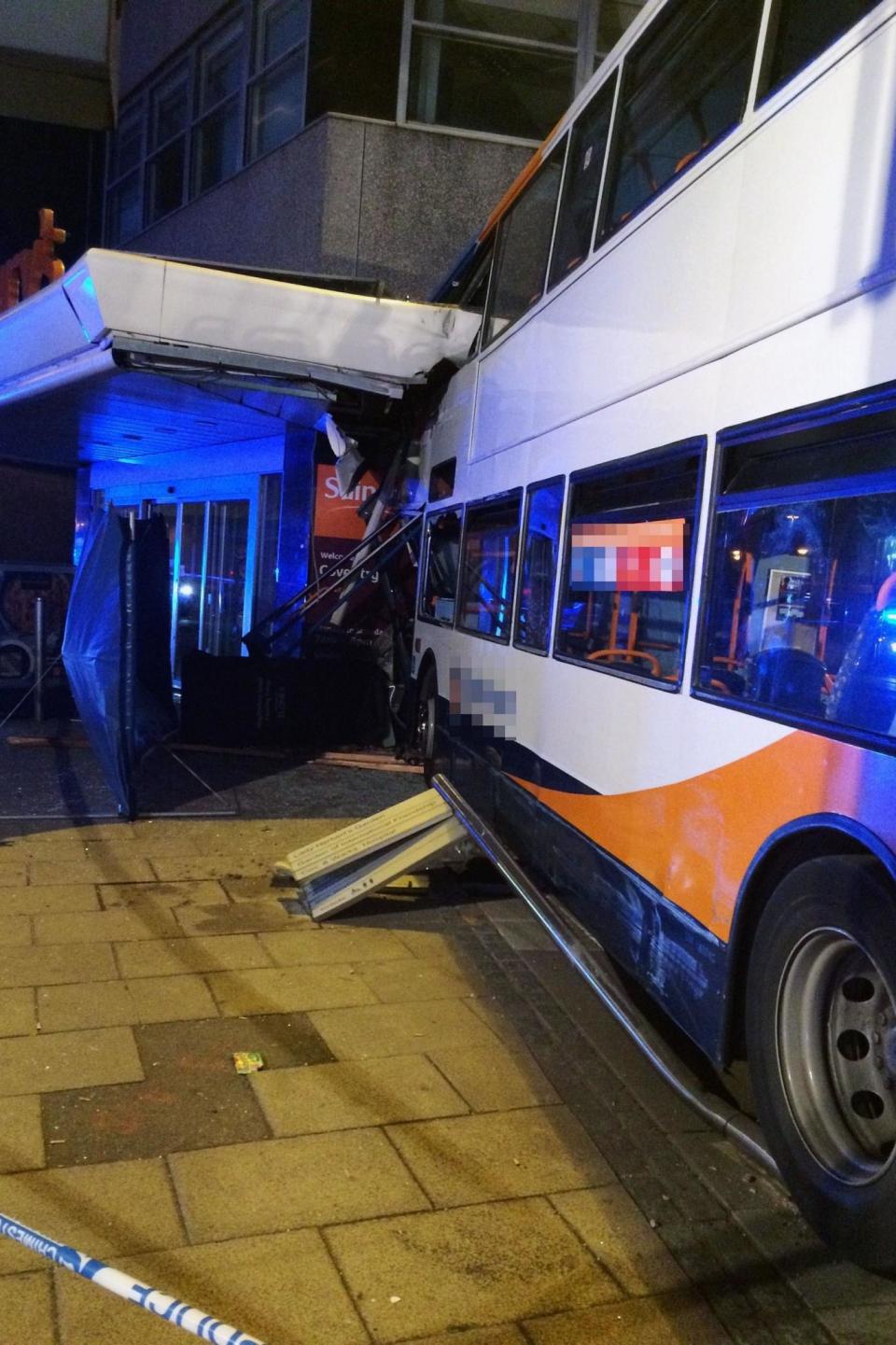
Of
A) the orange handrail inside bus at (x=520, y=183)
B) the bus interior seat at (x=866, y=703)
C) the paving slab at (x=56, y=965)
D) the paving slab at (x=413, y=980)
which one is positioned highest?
the orange handrail inside bus at (x=520, y=183)

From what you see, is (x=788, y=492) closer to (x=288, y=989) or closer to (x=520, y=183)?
(x=288, y=989)

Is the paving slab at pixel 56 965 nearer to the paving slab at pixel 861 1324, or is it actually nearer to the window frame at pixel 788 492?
the window frame at pixel 788 492

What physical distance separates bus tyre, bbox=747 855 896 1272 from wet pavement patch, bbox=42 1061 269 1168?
1704 mm

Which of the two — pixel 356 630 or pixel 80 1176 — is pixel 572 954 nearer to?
pixel 80 1176

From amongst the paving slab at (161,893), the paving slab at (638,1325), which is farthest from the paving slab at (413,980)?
the paving slab at (638,1325)

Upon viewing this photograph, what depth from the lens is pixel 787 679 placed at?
128 inches

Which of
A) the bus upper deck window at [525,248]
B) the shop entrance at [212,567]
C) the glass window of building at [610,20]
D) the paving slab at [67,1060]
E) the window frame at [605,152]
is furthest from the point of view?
the shop entrance at [212,567]

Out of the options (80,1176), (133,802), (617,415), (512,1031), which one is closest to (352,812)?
(133,802)

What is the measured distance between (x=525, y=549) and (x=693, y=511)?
95.5 inches

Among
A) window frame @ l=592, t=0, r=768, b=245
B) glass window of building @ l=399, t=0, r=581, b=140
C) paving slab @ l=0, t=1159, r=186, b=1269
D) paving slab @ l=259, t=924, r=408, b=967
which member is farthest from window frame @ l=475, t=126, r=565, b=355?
glass window of building @ l=399, t=0, r=581, b=140

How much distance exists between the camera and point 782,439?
3.35 meters

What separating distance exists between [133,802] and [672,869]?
4944 mm

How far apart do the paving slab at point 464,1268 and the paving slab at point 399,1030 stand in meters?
1.14

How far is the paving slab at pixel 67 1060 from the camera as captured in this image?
3975 millimetres
